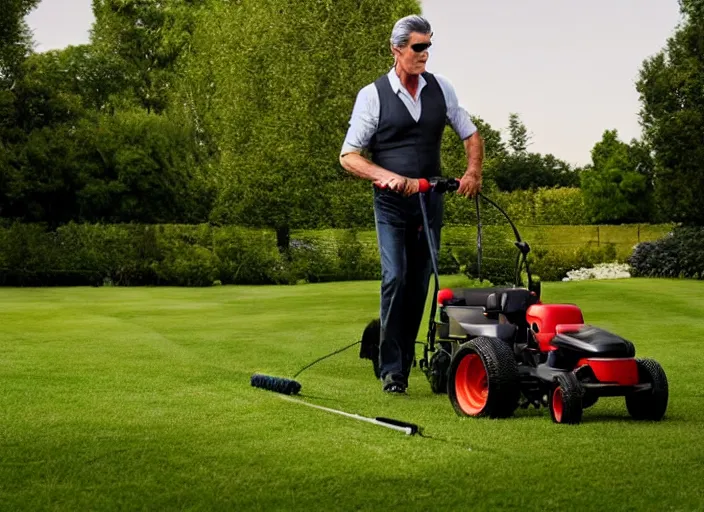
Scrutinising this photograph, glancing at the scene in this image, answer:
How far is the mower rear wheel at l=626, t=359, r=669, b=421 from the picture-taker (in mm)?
6023

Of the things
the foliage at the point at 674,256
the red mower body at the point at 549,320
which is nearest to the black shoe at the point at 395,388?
the red mower body at the point at 549,320

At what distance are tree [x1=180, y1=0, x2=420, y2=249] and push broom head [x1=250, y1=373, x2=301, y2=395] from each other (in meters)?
23.7

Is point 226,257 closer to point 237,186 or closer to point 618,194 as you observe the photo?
point 237,186

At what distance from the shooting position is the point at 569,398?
5.82 m

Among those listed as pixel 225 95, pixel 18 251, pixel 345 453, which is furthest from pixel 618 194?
pixel 345 453

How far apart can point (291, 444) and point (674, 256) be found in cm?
2264

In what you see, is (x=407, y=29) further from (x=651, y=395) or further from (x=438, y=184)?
(x=651, y=395)

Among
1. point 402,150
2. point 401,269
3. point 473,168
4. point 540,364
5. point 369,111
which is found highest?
point 369,111

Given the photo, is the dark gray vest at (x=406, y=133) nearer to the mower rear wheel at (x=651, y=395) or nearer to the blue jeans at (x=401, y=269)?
the blue jeans at (x=401, y=269)

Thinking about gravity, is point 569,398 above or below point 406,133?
below

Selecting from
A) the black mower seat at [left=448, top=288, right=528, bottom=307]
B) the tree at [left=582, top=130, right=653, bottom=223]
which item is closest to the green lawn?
the black mower seat at [left=448, top=288, right=528, bottom=307]

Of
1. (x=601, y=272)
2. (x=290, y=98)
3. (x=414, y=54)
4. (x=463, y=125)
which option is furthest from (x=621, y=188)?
(x=414, y=54)

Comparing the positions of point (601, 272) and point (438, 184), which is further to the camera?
point (601, 272)

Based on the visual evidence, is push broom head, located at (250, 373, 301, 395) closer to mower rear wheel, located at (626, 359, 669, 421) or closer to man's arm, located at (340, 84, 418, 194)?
man's arm, located at (340, 84, 418, 194)
